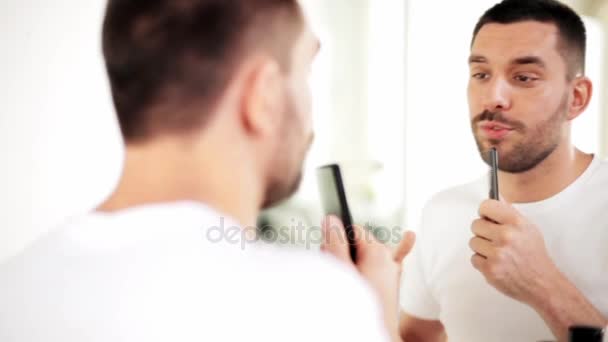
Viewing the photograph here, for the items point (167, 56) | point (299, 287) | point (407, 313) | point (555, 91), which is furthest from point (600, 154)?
point (167, 56)

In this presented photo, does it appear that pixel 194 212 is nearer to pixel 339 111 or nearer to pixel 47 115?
pixel 339 111

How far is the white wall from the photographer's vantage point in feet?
3.35

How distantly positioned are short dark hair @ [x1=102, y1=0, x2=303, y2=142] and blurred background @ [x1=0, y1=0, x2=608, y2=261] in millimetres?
189

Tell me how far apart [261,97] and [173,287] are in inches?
9.7

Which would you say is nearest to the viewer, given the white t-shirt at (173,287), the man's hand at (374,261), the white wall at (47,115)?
the white t-shirt at (173,287)

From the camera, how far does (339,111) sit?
38.3 inches

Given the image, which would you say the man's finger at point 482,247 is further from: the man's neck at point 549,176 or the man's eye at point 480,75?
the man's eye at point 480,75

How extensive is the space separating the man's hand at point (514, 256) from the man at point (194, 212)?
0.19 metres

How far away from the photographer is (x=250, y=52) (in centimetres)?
77

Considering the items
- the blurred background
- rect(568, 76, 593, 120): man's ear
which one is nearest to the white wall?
the blurred background

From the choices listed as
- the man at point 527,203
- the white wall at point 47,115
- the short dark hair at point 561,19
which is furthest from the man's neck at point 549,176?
the white wall at point 47,115

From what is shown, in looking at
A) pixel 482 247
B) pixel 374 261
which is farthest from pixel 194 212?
pixel 482 247

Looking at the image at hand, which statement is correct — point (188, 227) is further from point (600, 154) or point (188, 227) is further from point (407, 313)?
point (600, 154)

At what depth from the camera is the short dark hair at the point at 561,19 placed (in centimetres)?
92
